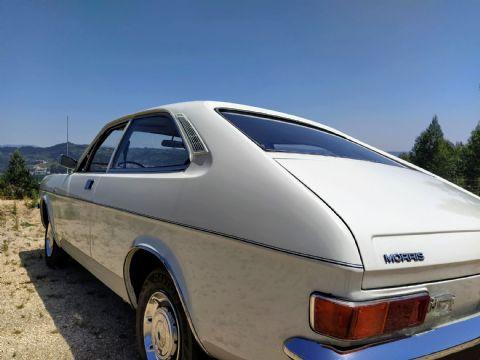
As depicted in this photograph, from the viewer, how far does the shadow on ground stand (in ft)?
8.44

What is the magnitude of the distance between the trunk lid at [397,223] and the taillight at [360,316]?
7 centimetres

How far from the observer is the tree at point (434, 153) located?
2544 inches

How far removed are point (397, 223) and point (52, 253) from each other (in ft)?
13.7

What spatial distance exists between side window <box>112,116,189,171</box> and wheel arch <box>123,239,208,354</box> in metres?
0.45

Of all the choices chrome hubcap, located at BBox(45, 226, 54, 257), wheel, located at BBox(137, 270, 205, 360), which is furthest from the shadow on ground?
wheel, located at BBox(137, 270, 205, 360)

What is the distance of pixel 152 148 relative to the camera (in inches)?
102

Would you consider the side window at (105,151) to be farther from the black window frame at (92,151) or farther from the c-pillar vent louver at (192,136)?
the c-pillar vent louver at (192,136)

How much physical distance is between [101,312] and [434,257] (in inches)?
111

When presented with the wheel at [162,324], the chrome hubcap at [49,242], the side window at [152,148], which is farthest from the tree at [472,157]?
the wheel at [162,324]

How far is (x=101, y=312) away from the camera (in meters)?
3.19

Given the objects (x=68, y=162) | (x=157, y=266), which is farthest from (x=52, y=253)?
(x=157, y=266)

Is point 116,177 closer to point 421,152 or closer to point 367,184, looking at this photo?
point 367,184

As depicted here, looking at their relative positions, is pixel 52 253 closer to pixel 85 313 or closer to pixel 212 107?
pixel 85 313

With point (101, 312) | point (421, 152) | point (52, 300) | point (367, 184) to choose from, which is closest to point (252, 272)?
point (367, 184)
